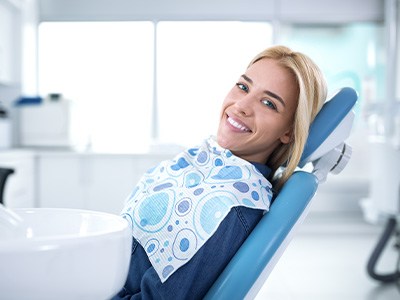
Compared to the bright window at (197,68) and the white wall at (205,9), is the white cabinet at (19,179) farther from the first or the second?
the white wall at (205,9)

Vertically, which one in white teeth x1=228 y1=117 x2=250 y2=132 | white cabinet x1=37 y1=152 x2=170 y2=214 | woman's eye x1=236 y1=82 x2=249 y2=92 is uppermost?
woman's eye x1=236 y1=82 x2=249 y2=92

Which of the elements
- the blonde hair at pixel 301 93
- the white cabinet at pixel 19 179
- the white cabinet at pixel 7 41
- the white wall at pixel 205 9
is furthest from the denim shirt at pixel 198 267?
the white wall at pixel 205 9

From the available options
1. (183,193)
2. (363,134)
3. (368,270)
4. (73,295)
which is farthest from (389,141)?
(73,295)

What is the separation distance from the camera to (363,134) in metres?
4.54

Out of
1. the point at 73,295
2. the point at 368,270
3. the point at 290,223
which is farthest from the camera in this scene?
the point at 368,270

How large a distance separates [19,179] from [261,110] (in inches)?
97.6

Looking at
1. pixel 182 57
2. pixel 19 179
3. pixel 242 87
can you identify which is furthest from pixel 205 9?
pixel 242 87

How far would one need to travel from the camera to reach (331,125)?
3.35ft

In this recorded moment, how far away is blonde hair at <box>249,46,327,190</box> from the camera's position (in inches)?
39.1

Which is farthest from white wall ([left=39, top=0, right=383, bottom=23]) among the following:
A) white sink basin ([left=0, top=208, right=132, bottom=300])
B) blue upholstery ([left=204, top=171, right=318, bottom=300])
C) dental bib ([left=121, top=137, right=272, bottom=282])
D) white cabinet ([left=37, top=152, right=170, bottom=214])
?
white sink basin ([left=0, top=208, right=132, bottom=300])

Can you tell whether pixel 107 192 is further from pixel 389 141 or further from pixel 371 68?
pixel 371 68

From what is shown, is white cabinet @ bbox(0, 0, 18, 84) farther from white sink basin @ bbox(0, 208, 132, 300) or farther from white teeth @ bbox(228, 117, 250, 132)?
white sink basin @ bbox(0, 208, 132, 300)

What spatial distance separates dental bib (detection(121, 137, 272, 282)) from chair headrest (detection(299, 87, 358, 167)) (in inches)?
5.4

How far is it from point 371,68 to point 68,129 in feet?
9.75
